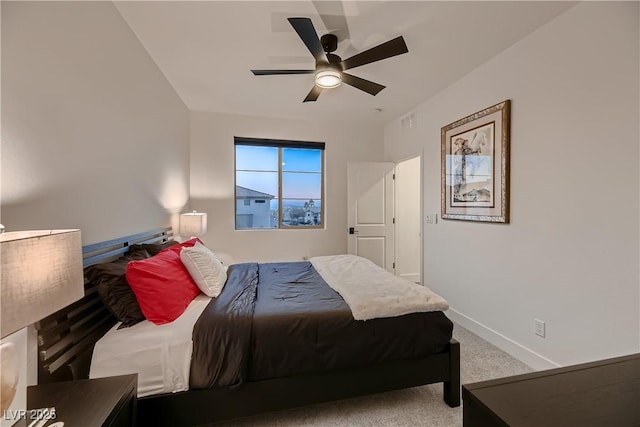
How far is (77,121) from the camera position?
1550 millimetres

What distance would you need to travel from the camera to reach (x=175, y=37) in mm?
2260

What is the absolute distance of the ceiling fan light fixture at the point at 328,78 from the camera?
7.29 ft

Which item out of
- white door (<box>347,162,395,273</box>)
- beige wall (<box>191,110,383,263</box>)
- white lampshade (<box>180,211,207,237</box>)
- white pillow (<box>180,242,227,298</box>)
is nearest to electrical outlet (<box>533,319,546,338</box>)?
white door (<box>347,162,395,273</box>)

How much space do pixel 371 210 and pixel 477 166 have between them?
1899 mm

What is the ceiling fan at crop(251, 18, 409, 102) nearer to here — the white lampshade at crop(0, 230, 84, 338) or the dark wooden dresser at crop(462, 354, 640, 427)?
the white lampshade at crop(0, 230, 84, 338)

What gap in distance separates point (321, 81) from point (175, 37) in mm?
1276

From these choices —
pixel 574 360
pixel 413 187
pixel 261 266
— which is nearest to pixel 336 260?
pixel 261 266

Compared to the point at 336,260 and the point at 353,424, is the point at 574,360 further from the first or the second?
the point at 336,260

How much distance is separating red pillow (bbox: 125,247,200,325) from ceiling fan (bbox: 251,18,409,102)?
1724mm

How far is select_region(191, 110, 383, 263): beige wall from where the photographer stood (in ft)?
13.4

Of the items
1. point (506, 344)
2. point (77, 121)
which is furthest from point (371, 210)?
point (77, 121)

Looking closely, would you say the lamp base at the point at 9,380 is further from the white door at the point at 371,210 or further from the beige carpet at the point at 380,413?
the white door at the point at 371,210

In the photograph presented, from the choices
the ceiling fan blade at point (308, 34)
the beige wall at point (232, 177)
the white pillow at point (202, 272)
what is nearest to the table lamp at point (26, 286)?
the white pillow at point (202, 272)

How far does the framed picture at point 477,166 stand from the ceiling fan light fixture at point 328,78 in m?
1.51
